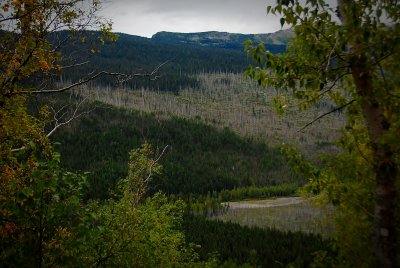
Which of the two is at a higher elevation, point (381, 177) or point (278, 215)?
point (381, 177)

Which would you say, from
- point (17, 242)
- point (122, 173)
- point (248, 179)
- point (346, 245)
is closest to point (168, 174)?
point (122, 173)

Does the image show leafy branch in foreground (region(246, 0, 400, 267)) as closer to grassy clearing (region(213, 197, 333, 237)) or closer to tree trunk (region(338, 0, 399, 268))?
tree trunk (region(338, 0, 399, 268))

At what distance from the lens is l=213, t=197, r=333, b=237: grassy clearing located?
77.1m

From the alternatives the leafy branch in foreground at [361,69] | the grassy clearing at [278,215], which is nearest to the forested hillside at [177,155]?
the grassy clearing at [278,215]

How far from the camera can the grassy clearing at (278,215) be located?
77.1m

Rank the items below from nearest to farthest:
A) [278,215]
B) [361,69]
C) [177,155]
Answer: [361,69] → [278,215] → [177,155]

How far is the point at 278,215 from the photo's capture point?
9056 centimetres

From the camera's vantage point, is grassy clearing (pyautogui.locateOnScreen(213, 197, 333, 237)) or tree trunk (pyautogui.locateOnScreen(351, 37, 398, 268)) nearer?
tree trunk (pyautogui.locateOnScreen(351, 37, 398, 268))

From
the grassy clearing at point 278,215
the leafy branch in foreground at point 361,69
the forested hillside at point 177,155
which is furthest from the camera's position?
the forested hillside at point 177,155

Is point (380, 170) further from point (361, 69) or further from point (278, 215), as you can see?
point (278, 215)

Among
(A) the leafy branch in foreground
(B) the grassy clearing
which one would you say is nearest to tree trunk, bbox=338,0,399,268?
(A) the leafy branch in foreground

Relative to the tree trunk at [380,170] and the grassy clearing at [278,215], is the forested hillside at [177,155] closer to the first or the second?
the grassy clearing at [278,215]

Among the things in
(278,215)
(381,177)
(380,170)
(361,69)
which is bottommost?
(278,215)

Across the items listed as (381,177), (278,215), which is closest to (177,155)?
(278,215)
